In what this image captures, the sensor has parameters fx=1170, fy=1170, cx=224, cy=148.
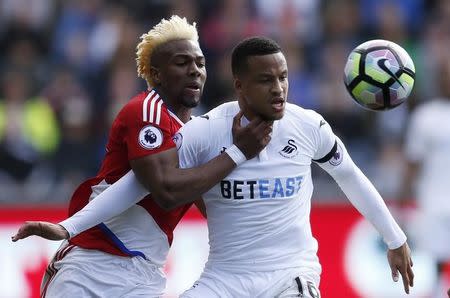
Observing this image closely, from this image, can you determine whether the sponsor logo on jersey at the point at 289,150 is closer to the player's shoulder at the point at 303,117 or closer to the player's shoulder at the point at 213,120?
the player's shoulder at the point at 303,117

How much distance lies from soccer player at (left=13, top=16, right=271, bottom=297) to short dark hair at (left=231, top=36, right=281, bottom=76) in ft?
0.96

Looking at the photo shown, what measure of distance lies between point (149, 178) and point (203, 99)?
21.3ft

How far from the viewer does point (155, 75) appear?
21.7 feet

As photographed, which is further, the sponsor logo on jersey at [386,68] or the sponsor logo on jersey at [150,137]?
the sponsor logo on jersey at [386,68]

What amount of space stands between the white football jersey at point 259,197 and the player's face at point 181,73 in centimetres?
20

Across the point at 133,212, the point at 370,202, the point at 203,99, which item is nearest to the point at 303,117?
the point at 370,202

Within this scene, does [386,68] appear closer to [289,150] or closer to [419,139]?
[289,150]

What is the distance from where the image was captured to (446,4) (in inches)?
539

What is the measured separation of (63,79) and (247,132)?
6814 mm

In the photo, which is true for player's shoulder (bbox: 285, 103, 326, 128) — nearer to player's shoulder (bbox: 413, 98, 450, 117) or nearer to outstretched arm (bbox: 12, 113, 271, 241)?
outstretched arm (bbox: 12, 113, 271, 241)

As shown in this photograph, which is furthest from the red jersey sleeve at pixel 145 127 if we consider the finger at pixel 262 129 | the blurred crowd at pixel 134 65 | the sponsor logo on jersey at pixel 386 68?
the blurred crowd at pixel 134 65

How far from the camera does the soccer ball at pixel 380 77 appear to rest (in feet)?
21.6

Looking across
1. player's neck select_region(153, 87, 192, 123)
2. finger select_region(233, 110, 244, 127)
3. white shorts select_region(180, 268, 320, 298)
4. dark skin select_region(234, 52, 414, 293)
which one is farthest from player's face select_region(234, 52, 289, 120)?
white shorts select_region(180, 268, 320, 298)

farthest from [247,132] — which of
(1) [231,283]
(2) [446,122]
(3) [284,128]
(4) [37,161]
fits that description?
(4) [37,161]
